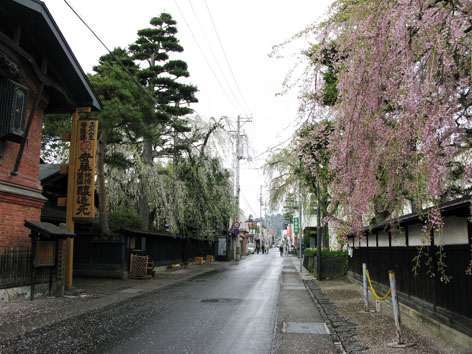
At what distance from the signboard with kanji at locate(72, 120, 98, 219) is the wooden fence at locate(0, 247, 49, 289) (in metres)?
2.30

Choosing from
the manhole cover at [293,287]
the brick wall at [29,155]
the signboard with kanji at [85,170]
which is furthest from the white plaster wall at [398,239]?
the brick wall at [29,155]

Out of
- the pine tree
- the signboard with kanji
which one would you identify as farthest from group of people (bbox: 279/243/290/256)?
the signboard with kanji

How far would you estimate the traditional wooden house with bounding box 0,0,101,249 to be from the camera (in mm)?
11633

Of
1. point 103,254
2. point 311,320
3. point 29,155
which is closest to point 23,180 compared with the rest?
point 29,155

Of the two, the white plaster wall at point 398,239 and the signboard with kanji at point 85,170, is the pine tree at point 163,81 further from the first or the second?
the white plaster wall at point 398,239

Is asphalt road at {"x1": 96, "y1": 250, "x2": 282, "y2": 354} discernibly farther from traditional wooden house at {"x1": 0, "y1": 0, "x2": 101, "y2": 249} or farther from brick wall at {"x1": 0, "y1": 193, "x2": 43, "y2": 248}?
traditional wooden house at {"x1": 0, "y1": 0, "x2": 101, "y2": 249}

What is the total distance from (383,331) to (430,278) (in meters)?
1.52

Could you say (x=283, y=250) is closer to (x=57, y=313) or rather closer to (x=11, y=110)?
(x=57, y=313)

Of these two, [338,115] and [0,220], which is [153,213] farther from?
[338,115]

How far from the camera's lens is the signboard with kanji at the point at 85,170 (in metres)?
14.3

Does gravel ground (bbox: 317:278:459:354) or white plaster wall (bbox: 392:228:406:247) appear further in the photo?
white plaster wall (bbox: 392:228:406:247)

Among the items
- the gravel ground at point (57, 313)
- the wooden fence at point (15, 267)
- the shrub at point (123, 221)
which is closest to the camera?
the gravel ground at point (57, 313)

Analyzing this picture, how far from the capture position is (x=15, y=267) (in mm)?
11992

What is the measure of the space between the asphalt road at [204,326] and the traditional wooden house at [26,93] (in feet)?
17.0
